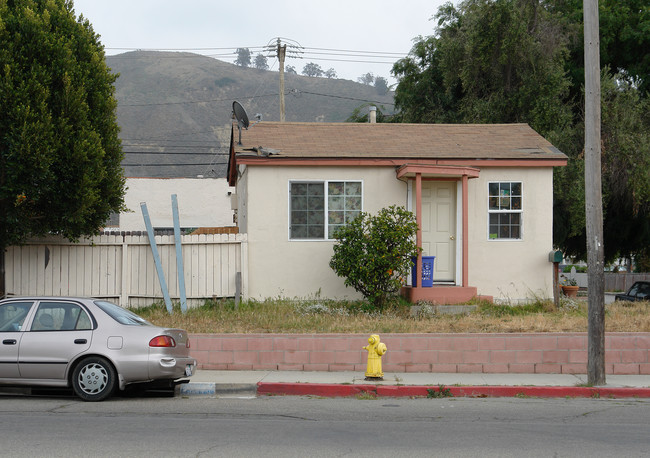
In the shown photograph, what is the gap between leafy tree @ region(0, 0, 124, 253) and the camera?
12.7 metres

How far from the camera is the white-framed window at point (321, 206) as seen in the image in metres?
15.6

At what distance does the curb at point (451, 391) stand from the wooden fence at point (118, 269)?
4.85 m

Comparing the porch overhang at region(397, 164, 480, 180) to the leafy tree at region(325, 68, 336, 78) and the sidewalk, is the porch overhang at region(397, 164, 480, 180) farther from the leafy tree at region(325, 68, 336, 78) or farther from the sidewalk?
the leafy tree at region(325, 68, 336, 78)

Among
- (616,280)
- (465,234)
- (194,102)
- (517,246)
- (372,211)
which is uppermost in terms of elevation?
(194,102)

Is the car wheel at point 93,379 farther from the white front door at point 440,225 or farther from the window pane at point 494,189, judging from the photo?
the window pane at point 494,189

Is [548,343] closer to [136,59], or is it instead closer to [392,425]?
[392,425]

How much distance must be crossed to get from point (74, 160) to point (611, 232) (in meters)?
20.3

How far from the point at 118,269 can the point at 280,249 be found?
11.3ft

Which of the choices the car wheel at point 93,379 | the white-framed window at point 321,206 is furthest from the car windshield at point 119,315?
the white-framed window at point 321,206

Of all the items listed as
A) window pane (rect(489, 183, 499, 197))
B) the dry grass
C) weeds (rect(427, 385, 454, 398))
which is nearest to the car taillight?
the dry grass

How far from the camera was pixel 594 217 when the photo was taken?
10.7 m

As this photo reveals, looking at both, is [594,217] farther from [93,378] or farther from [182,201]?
[182,201]

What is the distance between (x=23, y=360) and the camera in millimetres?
9234

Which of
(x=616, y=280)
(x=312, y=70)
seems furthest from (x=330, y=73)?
(x=616, y=280)
